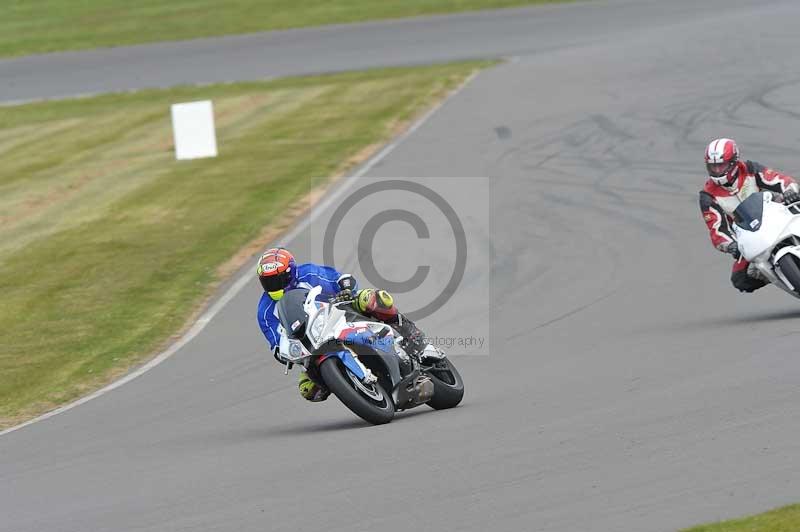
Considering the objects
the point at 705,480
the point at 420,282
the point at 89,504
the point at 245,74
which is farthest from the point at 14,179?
the point at 705,480

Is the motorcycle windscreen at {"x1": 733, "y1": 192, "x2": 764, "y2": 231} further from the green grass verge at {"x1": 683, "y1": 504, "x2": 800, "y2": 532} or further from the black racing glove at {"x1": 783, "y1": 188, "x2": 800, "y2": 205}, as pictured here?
the green grass verge at {"x1": 683, "y1": 504, "x2": 800, "y2": 532}

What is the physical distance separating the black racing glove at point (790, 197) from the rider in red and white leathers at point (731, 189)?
1.1 inches

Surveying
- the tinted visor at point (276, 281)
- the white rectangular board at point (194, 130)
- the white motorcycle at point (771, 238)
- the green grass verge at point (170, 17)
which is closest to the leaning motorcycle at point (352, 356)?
the tinted visor at point (276, 281)

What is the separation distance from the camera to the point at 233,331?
14820 millimetres

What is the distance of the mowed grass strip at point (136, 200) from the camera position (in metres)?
15.3

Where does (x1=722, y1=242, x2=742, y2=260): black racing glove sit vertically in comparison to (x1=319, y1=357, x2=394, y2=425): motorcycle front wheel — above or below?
above

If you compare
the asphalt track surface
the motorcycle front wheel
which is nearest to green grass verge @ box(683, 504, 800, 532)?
the asphalt track surface

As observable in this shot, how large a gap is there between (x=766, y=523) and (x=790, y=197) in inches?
252

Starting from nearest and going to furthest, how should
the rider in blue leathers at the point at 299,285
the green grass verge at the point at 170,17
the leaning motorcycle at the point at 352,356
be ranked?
the leaning motorcycle at the point at 352,356
the rider in blue leathers at the point at 299,285
the green grass verge at the point at 170,17

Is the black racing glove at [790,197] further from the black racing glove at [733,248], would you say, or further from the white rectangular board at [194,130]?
the white rectangular board at [194,130]

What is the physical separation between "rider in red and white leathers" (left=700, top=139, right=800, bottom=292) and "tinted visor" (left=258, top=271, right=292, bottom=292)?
4.51m

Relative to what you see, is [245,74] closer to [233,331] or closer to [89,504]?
[233,331]

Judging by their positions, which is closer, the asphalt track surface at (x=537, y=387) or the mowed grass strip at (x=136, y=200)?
the asphalt track surface at (x=537, y=387)

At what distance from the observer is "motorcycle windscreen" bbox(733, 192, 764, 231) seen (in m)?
12.1
